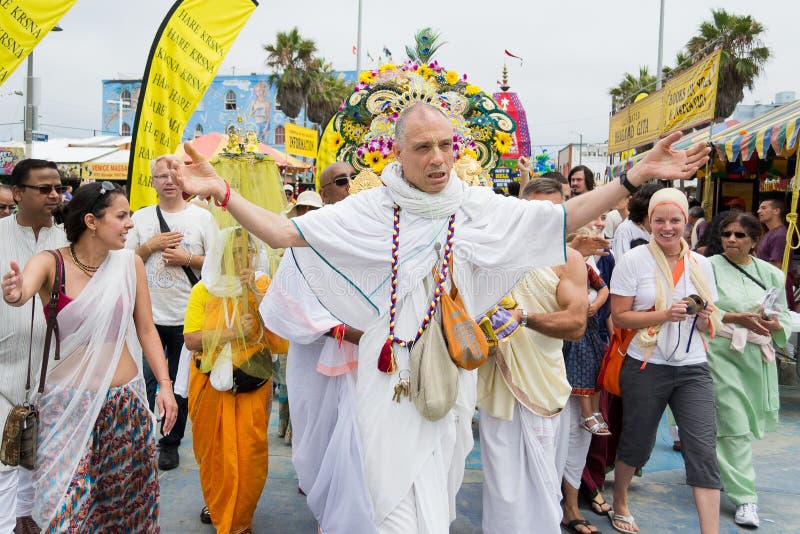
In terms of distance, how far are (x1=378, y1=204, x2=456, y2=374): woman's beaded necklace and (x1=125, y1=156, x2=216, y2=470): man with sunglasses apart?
269 cm

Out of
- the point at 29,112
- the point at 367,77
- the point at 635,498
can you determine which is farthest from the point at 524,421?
the point at 29,112

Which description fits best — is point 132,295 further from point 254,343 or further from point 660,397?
point 660,397

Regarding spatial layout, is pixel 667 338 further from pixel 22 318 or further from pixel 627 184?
pixel 22 318

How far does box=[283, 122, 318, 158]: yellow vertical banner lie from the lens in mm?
16322

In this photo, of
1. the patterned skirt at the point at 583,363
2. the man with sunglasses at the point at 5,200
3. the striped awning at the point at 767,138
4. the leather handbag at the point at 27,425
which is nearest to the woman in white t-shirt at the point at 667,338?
the patterned skirt at the point at 583,363

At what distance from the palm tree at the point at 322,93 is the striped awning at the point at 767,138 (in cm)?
2723

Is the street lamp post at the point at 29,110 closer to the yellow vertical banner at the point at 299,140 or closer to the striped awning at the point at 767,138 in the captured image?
the yellow vertical banner at the point at 299,140

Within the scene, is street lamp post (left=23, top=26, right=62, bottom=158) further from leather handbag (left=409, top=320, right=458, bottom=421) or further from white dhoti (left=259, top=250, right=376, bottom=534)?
leather handbag (left=409, top=320, right=458, bottom=421)

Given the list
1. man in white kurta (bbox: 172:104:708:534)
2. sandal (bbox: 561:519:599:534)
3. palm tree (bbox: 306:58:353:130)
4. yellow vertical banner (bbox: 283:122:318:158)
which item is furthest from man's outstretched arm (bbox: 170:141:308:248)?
palm tree (bbox: 306:58:353:130)

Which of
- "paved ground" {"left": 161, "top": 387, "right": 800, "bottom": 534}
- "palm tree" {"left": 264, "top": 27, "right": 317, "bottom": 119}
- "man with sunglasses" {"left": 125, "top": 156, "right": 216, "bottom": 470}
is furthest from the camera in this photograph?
"palm tree" {"left": 264, "top": 27, "right": 317, "bottom": 119}

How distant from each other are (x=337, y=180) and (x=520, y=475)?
229 cm

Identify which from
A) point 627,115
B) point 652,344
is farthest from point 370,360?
point 627,115

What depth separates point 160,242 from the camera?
15.8 feet

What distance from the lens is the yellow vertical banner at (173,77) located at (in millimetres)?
4383
